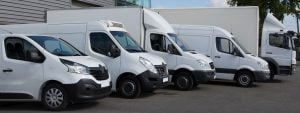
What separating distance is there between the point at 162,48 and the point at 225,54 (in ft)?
10.9

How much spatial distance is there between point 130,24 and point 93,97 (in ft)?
17.5

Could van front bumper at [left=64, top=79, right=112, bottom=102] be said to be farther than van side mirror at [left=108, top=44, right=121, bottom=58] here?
No

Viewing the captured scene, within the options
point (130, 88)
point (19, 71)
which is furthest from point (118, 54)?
point (19, 71)

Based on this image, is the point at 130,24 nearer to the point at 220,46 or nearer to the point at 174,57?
the point at 174,57

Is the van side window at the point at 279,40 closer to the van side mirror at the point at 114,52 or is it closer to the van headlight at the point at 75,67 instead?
the van side mirror at the point at 114,52

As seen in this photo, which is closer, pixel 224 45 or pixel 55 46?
pixel 55 46

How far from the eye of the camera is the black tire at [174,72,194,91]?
16698 mm

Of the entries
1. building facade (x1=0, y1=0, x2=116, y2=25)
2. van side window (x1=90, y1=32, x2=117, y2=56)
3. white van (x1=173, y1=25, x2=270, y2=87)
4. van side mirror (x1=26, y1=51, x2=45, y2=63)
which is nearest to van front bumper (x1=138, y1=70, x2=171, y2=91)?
van side window (x1=90, y1=32, x2=117, y2=56)

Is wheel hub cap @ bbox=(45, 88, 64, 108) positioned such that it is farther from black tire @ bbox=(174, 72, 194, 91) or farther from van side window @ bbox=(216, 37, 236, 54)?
van side window @ bbox=(216, 37, 236, 54)

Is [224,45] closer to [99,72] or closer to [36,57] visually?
[99,72]

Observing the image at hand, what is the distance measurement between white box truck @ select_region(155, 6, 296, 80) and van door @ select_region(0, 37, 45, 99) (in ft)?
35.0

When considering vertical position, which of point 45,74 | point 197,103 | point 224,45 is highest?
point 224,45

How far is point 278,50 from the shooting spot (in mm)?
21078

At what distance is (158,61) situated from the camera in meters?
14.2
